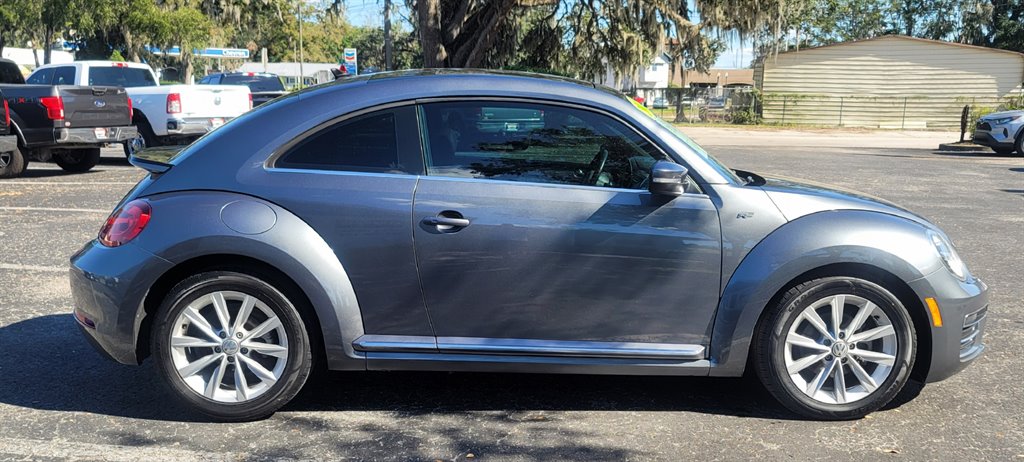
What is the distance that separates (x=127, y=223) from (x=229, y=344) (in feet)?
2.34

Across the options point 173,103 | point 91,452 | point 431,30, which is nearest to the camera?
point 91,452

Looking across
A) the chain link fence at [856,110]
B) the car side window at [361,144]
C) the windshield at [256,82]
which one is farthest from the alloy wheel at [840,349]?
the chain link fence at [856,110]

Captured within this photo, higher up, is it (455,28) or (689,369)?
(455,28)

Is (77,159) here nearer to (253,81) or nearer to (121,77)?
(121,77)

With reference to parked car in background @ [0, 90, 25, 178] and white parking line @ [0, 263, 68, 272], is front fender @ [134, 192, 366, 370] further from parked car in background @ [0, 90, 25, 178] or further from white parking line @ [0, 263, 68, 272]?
parked car in background @ [0, 90, 25, 178]

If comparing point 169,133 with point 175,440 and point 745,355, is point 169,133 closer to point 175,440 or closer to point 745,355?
point 175,440

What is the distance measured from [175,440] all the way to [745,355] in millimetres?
2534

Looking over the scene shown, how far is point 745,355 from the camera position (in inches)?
149

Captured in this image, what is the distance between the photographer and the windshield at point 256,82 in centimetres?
2073

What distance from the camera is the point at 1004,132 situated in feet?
62.4

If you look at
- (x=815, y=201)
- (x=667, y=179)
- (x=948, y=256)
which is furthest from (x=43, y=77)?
(x=948, y=256)

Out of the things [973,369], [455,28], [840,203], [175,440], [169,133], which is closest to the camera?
[175,440]

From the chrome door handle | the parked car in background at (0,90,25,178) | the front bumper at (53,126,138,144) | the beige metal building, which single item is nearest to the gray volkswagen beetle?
the chrome door handle

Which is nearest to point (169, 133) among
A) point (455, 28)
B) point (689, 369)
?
point (455, 28)
